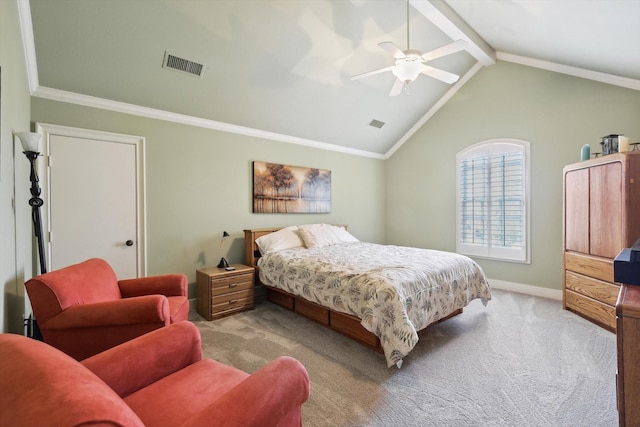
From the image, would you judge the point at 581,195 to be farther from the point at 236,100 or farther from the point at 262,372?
the point at 236,100

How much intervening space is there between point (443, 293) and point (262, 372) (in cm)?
230

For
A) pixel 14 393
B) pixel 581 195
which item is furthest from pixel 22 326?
pixel 581 195

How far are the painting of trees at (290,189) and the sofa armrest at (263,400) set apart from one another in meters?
3.42

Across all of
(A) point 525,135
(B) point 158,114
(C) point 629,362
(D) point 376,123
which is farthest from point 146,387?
(A) point 525,135

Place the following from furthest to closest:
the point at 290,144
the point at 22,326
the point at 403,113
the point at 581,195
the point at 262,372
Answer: the point at 403,113
the point at 290,144
the point at 581,195
the point at 22,326
the point at 262,372

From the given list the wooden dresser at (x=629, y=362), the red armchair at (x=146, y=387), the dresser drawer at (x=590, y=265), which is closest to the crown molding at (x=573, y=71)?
the dresser drawer at (x=590, y=265)

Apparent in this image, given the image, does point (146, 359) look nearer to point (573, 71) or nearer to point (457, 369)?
point (457, 369)

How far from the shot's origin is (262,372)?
3.54 ft

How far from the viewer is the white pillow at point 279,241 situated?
12.9 ft

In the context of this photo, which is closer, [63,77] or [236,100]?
[63,77]

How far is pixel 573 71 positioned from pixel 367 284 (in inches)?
162

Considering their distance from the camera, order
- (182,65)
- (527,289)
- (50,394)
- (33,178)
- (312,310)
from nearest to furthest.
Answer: (50,394)
(33,178)
(182,65)
(312,310)
(527,289)

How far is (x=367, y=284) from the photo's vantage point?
248 cm

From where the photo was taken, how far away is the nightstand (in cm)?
334
